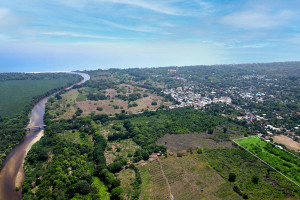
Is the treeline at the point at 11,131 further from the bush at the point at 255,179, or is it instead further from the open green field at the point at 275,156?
the open green field at the point at 275,156

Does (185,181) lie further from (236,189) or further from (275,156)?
(275,156)

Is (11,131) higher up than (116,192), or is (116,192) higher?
(11,131)

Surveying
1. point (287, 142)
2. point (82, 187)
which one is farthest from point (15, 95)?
point (287, 142)

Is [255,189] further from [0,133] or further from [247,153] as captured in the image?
[0,133]

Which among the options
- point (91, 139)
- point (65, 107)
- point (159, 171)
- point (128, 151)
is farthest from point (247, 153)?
point (65, 107)

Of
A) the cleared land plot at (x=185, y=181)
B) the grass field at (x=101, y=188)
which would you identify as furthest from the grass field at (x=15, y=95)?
the cleared land plot at (x=185, y=181)

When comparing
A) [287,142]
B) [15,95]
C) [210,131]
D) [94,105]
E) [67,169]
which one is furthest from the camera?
[15,95]
